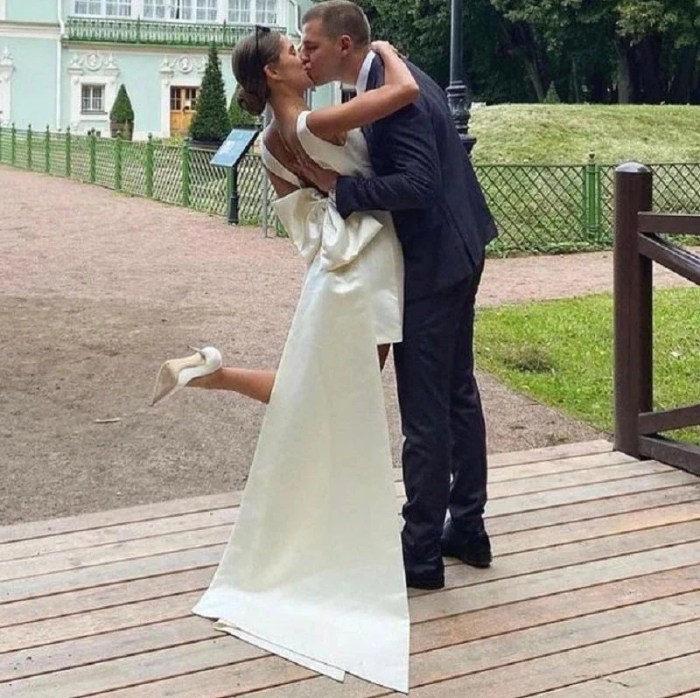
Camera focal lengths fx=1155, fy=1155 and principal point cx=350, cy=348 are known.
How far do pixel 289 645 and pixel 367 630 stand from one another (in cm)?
21

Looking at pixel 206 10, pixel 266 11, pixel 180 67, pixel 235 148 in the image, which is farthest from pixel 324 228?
pixel 266 11

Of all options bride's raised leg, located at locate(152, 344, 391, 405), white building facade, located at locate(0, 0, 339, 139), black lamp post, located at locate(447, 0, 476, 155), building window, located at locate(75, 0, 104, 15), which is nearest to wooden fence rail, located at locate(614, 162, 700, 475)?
bride's raised leg, located at locate(152, 344, 391, 405)

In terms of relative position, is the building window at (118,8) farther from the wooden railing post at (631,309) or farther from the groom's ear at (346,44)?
the groom's ear at (346,44)

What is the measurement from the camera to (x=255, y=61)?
9.78 ft

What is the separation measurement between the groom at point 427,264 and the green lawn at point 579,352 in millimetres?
2435

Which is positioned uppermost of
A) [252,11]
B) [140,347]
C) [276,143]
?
[252,11]

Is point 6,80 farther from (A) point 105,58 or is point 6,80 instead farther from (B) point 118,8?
(B) point 118,8

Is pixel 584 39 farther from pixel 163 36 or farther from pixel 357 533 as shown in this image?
pixel 357 533

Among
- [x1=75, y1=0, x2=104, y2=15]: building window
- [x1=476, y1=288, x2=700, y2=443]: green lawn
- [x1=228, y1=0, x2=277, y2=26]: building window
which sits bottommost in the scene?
[x1=476, y1=288, x2=700, y2=443]: green lawn

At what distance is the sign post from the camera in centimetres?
1557

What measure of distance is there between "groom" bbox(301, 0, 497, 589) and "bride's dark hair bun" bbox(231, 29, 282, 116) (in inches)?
3.6

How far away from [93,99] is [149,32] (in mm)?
3077

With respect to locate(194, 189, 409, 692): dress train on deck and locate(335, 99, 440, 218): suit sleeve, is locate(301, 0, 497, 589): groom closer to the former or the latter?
locate(335, 99, 440, 218): suit sleeve

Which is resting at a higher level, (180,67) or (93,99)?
(180,67)
